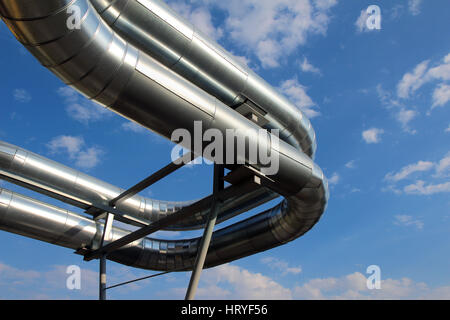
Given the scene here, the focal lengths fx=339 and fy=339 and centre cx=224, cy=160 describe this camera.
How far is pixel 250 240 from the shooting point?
10.3 meters

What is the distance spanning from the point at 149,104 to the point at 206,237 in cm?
288

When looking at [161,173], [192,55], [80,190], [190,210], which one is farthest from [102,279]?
[192,55]

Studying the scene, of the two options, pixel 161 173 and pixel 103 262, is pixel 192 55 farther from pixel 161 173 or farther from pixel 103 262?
pixel 103 262

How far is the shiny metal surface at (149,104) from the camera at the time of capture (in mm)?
4340

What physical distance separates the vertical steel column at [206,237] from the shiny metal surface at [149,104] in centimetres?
117

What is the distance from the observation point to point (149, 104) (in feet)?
16.7

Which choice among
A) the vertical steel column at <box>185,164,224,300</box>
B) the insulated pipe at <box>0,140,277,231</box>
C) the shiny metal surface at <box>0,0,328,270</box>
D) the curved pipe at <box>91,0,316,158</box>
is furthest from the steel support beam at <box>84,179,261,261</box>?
the curved pipe at <box>91,0,316,158</box>

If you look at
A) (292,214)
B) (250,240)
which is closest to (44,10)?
(292,214)

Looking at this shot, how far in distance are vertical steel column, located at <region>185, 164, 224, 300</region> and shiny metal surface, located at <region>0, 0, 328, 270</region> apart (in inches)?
46.1

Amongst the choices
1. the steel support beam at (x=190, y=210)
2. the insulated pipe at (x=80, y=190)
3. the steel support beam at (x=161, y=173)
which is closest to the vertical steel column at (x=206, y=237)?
the steel support beam at (x=190, y=210)

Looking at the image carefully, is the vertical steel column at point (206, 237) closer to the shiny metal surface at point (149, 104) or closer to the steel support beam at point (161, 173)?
the steel support beam at point (161, 173)
